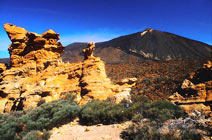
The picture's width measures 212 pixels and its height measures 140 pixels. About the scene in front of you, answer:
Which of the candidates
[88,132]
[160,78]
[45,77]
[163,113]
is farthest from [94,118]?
[160,78]

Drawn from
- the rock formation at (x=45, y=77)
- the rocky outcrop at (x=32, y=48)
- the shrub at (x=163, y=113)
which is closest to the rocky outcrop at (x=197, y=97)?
the shrub at (x=163, y=113)

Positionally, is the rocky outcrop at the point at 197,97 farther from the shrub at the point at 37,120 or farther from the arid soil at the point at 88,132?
the shrub at the point at 37,120

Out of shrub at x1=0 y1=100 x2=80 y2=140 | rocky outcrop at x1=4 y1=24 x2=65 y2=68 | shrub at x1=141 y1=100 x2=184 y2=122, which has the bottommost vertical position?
shrub at x1=0 y1=100 x2=80 y2=140

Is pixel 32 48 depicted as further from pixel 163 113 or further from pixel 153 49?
pixel 153 49

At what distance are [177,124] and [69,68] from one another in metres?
7.14

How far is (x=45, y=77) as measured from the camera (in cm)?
894

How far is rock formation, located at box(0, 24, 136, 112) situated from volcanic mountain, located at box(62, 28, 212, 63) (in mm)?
35015

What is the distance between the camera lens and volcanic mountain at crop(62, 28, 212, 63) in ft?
154

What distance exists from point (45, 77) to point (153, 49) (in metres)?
49.8

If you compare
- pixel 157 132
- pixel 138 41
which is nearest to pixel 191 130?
pixel 157 132

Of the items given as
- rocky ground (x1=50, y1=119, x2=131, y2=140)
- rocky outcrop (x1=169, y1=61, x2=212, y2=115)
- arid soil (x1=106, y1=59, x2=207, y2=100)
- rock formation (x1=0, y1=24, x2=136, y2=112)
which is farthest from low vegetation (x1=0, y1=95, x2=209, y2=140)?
arid soil (x1=106, y1=59, x2=207, y2=100)

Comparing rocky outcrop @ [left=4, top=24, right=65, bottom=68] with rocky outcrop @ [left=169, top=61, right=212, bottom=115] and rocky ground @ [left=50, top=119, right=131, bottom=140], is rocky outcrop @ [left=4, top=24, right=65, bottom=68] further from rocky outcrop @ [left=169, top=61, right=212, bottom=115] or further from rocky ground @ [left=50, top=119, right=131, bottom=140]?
rocky outcrop @ [left=169, top=61, right=212, bottom=115]

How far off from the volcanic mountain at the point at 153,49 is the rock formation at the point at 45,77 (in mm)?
Result: 35015

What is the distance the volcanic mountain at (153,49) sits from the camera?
46906 millimetres
